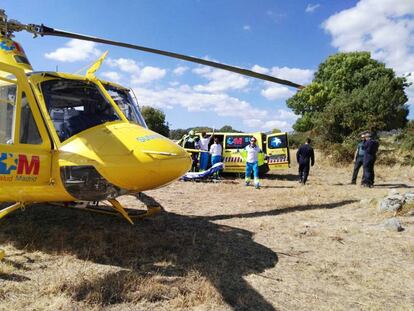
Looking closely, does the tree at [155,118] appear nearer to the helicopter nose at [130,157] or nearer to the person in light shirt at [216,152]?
the person in light shirt at [216,152]

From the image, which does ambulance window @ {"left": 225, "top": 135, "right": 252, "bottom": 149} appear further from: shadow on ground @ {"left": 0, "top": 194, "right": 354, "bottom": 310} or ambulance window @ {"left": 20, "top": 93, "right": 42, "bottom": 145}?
ambulance window @ {"left": 20, "top": 93, "right": 42, "bottom": 145}

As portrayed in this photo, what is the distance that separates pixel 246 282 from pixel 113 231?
Answer: 2.73 m

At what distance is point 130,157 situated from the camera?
4547 mm

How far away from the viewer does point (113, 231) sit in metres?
6.13

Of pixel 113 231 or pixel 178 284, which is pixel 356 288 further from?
pixel 113 231

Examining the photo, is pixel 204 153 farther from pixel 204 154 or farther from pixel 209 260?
pixel 209 260

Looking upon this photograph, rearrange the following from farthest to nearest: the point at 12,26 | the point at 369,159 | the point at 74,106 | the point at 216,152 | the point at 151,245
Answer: the point at 216,152 → the point at 369,159 → the point at 12,26 → the point at 151,245 → the point at 74,106

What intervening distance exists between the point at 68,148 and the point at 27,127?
66 cm

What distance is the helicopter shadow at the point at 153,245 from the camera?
4.22 m

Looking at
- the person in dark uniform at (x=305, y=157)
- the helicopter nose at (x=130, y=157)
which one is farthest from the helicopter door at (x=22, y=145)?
the person in dark uniform at (x=305, y=157)

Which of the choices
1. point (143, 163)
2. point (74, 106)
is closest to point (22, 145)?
point (74, 106)

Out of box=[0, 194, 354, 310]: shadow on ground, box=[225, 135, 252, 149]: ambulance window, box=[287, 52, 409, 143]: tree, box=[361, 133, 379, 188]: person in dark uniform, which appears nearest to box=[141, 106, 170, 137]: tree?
box=[287, 52, 409, 143]: tree

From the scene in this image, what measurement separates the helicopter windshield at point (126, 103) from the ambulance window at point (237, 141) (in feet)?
30.0

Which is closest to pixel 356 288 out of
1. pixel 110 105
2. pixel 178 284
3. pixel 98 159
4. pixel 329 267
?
pixel 329 267
